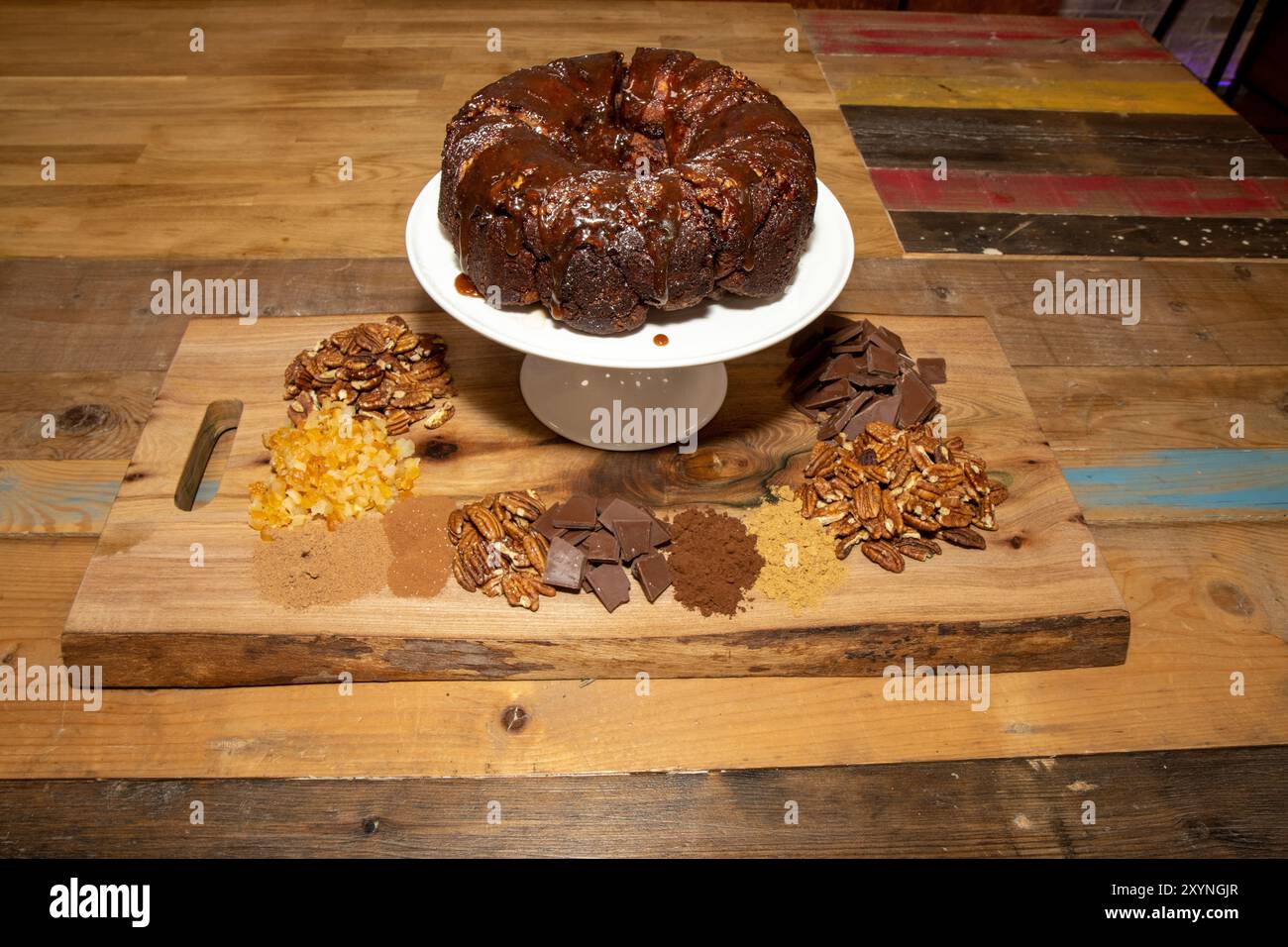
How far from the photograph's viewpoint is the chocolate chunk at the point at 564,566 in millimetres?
2062

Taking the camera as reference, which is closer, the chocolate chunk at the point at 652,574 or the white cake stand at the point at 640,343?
the white cake stand at the point at 640,343

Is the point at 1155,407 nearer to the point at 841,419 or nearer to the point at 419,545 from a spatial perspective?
the point at 841,419

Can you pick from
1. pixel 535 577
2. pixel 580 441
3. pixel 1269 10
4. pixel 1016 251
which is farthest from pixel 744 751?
pixel 1269 10

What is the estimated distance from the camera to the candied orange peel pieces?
7.14 ft

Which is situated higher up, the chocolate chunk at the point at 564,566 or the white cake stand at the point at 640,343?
the white cake stand at the point at 640,343

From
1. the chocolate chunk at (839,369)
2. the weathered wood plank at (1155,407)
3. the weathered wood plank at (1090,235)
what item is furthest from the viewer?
the weathered wood plank at (1090,235)

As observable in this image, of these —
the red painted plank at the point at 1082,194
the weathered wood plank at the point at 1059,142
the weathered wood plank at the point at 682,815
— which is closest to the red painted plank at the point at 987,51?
the weathered wood plank at the point at 1059,142

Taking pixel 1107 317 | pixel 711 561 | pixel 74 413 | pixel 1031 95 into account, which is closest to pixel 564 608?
pixel 711 561

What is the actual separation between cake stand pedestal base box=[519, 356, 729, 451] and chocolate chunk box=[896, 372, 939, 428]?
0.49 metres

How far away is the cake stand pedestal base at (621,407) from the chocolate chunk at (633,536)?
0.32 metres

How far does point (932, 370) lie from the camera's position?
257cm

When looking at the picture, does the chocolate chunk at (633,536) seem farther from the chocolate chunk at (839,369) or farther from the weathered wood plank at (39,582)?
the weathered wood plank at (39,582)
